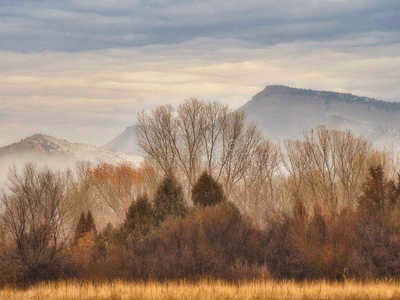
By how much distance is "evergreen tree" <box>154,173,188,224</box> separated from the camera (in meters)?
34.3

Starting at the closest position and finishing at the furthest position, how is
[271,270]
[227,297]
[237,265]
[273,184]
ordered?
1. [227,297]
2. [237,265]
3. [271,270]
4. [273,184]

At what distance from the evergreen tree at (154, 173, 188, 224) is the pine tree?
8.13 ft

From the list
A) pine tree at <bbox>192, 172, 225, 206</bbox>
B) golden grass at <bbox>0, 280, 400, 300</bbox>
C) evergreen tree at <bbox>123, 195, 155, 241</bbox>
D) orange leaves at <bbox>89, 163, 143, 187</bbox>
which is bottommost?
golden grass at <bbox>0, 280, 400, 300</bbox>

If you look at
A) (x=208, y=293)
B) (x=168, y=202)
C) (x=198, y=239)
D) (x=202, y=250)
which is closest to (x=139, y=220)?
(x=168, y=202)

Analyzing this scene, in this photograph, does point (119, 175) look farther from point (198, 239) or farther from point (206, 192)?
point (198, 239)

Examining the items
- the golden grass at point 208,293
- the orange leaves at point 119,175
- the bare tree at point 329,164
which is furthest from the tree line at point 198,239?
the orange leaves at point 119,175

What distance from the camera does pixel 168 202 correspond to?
34750 mm

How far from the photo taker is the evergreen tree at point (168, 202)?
34.3m

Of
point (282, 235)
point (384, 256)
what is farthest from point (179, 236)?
point (384, 256)

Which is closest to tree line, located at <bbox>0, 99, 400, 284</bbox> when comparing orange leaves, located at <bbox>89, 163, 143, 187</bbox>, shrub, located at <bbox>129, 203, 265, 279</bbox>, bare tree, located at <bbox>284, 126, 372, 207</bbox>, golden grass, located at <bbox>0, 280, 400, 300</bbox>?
shrub, located at <bbox>129, 203, 265, 279</bbox>

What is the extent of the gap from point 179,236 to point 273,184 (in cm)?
6118

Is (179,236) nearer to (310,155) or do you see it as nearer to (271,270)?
(271,270)

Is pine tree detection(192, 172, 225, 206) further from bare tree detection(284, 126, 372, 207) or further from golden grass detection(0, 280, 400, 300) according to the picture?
bare tree detection(284, 126, 372, 207)

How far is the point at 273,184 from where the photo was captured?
86.4m
